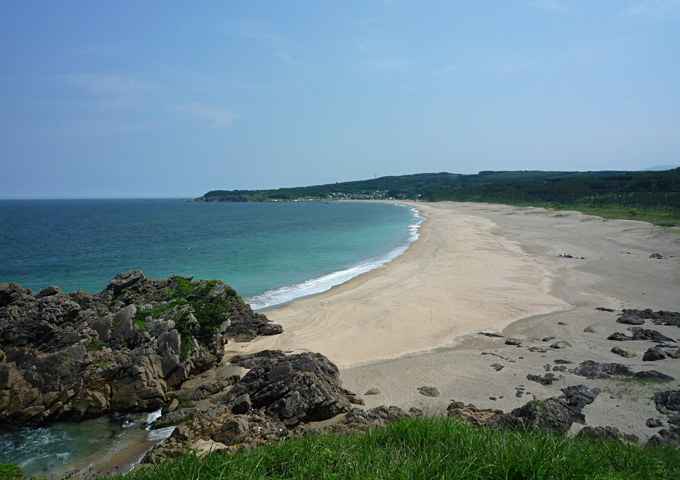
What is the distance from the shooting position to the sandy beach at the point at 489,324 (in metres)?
9.87

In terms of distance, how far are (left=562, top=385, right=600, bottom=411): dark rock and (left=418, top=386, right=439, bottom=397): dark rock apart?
3042 mm

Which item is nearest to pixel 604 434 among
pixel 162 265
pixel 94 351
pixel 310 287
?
pixel 94 351

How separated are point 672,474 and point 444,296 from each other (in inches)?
649

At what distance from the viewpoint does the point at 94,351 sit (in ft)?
34.9

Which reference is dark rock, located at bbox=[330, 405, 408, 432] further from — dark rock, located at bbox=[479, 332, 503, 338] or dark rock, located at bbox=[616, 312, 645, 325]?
dark rock, located at bbox=[616, 312, 645, 325]

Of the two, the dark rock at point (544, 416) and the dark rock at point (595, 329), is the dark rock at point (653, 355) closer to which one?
the dark rock at point (595, 329)

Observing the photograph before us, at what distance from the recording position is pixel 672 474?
4051 mm

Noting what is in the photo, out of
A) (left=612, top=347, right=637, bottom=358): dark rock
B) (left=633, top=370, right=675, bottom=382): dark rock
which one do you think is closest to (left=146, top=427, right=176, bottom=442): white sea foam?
(left=633, top=370, right=675, bottom=382): dark rock

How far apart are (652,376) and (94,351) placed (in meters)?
15.1

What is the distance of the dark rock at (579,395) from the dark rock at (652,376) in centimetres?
162

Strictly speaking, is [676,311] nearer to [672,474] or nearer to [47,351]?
[672,474]

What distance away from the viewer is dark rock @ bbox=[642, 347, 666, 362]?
11.1 metres

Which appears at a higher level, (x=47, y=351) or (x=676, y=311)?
(x=47, y=351)

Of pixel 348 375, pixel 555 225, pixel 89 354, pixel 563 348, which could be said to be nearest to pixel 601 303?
pixel 563 348
